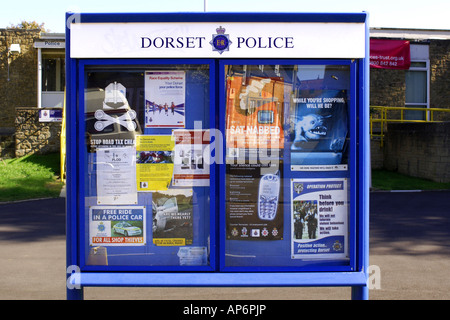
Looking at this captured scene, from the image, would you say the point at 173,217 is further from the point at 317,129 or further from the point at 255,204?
the point at 317,129

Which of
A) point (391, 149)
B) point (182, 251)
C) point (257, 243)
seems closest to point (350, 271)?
point (257, 243)

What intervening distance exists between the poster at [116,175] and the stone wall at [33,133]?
57.5ft

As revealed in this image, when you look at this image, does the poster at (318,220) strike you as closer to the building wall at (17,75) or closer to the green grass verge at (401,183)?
the green grass verge at (401,183)

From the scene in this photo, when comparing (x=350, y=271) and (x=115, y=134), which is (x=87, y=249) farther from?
(x=350, y=271)

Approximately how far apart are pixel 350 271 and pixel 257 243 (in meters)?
0.80

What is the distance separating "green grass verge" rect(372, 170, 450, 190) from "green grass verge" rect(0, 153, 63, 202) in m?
10.0

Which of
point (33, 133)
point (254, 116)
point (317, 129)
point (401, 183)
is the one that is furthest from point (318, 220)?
point (33, 133)

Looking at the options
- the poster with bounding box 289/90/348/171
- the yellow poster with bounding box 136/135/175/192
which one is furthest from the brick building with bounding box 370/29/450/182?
the yellow poster with bounding box 136/135/175/192

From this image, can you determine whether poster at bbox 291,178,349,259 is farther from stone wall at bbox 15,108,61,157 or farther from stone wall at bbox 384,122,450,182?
stone wall at bbox 15,108,61,157

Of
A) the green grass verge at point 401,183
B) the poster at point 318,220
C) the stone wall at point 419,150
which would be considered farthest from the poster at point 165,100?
the stone wall at point 419,150

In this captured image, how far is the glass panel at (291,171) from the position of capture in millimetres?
4715

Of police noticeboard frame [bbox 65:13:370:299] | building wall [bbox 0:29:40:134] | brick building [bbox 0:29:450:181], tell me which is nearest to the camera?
police noticeboard frame [bbox 65:13:370:299]

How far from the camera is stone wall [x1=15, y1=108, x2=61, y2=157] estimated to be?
2105 cm

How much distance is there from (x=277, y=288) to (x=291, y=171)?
2.26 metres
